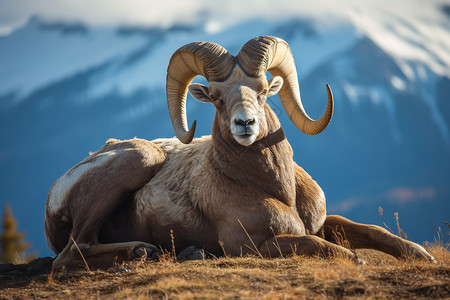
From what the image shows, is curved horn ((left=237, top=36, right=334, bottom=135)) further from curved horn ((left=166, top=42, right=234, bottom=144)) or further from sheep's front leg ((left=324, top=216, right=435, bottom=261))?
sheep's front leg ((left=324, top=216, right=435, bottom=261))

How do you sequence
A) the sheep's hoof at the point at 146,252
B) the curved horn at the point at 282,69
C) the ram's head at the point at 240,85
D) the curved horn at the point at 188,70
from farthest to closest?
the curved horn at the point at 188,70 < the curved horn at the point at 282,69 < the sheep's hoof at the point at 146,252 < the ram's head at the point at 240,85

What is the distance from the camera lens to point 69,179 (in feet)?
30.1

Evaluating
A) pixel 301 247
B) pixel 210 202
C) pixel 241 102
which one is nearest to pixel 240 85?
pixel 241 102

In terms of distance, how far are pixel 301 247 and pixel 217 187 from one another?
1716 millimetres

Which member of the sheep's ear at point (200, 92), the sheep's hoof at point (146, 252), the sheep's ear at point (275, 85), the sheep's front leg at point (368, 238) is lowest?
the sheep's front leg at point (368, 238)

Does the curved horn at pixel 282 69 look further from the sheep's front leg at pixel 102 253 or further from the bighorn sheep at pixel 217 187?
the sheep's front leg at pixel 102 253

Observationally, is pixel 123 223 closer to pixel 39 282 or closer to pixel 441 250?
pixel 39 282

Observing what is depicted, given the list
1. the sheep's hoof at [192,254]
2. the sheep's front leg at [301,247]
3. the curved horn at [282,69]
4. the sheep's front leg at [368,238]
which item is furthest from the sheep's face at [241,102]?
the sheep's front leg at [368,238]

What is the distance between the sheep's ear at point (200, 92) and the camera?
26.8ft

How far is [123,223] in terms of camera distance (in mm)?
9023

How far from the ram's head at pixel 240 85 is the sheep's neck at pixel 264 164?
0.85 feet

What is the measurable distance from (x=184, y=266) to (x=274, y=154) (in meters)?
2.34

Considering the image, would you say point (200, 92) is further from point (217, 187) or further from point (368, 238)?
point (368, 238)

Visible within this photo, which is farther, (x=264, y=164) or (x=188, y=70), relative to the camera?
(x=188, y=70)
